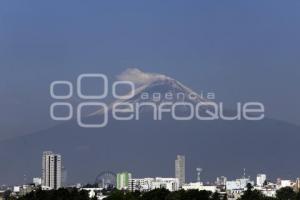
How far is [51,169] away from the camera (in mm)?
121188

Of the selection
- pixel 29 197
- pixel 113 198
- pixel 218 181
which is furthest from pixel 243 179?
pixel 113 198

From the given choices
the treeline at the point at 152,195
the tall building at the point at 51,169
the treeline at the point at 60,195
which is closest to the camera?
the treeline at the point at 152,195

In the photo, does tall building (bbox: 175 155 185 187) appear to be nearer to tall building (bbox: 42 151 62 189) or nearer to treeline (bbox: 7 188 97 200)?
tall building (bbox: 42 151 62 189)

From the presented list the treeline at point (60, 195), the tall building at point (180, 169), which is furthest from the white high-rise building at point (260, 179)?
the treeline at point (60, 195)

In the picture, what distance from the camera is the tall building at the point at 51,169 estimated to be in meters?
117

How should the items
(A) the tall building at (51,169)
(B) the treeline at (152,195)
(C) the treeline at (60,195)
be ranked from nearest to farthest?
(B) the treeline at (152,195) → (C) the treeline at (60,195) → (A) the tall building at (51,169)

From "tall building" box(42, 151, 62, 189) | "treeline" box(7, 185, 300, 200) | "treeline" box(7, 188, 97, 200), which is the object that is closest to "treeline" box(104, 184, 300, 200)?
"treeline" box(7, 185, 300, 200)

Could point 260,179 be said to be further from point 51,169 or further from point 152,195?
point 152,195

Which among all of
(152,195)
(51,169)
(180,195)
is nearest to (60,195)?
(152,195)

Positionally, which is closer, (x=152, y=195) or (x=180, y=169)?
(x=152, y=195)

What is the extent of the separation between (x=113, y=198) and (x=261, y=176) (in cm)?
10374

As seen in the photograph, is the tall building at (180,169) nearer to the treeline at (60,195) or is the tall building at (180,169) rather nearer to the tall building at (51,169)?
the tall building at (51,169)

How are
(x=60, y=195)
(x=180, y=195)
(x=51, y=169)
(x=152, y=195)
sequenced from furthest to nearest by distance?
(x=51, y=169)
(x=60, y=195)
(x=152, y=195)
(x=180, y=195)

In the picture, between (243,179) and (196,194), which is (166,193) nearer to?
(196,194)
